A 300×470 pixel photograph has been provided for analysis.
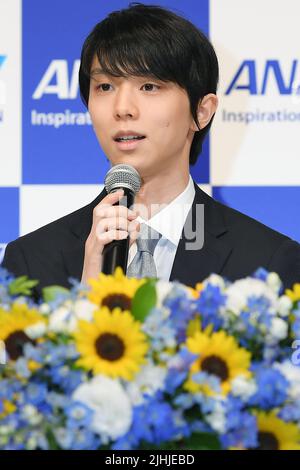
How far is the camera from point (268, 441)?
710 mm

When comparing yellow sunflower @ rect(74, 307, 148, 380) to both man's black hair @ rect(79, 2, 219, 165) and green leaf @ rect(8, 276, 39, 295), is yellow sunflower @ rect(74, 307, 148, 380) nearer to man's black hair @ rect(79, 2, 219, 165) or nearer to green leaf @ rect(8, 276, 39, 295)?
green leaf @ rect(8, 276, 39, 295)

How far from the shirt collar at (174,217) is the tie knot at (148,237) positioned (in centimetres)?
1

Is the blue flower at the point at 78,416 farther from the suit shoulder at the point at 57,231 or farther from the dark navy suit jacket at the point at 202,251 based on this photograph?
the suit shoulder at the point at 57,231

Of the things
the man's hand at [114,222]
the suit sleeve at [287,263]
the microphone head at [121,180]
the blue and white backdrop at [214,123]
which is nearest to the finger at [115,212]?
the man's hand at [114,222]

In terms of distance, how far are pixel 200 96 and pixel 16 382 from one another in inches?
46.0

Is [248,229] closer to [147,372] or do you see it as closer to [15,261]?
[15,261]

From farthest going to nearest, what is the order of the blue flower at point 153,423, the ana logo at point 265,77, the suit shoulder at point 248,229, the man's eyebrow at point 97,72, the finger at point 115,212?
the ana logo at point 265,77 → the suit shoulder at point 248,229 → the man's eyebrow at point 97,72 → the finger at point 115,212 → the blue flower at point 153,423

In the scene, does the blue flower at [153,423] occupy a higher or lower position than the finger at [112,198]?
lower

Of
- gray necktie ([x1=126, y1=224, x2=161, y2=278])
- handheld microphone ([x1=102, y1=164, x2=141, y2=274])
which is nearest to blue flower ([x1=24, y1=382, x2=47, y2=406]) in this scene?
handheld microphone ([x1=102, y1=164, x2=141, y2=274])

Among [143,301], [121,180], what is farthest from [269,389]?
[121,180]

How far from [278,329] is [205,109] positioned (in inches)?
45.8

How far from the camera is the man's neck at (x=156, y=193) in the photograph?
5.65 feet

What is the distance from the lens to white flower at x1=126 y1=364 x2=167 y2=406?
67 cm

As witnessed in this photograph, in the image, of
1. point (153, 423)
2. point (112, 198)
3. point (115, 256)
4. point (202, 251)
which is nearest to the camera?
point (153, 423)
